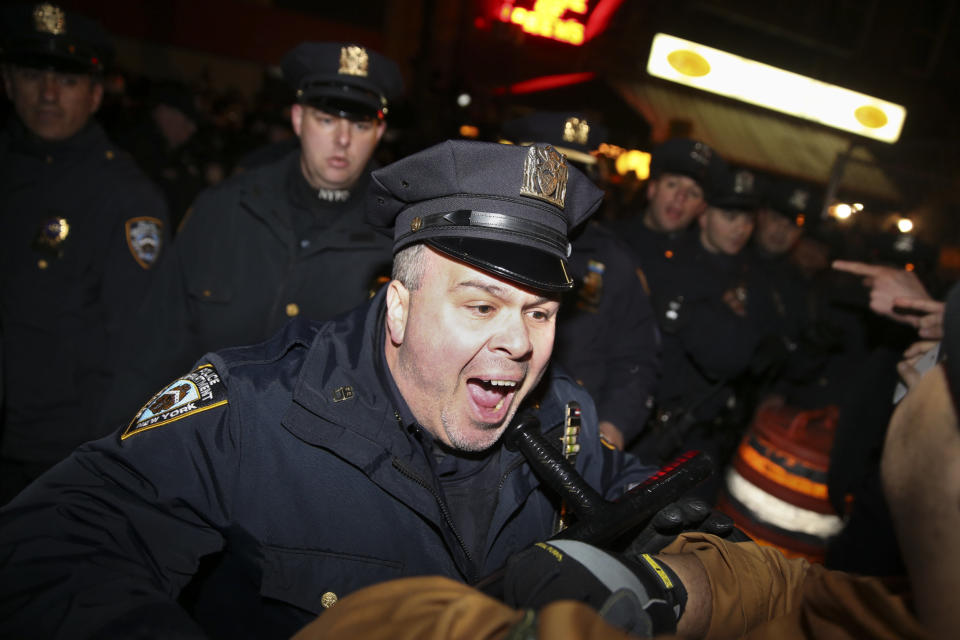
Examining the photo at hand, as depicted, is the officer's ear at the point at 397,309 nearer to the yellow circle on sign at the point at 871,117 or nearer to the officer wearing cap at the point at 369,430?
the officer wearing cap at the point at 369,430

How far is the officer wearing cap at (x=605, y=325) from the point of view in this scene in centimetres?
325

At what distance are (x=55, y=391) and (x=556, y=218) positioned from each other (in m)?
2.72

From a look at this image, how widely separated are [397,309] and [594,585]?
3.10 ft

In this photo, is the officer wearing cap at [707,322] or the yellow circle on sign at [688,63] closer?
the officer wearing cap at [707,322]

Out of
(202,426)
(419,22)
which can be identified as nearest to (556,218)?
(202,426)

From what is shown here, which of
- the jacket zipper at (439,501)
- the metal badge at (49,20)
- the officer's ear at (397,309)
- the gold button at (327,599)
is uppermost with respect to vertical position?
the metal badge at (49,20)

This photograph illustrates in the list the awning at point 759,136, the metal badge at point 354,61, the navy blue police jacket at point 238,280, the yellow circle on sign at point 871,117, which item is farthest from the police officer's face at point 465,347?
the awning at point 759,136

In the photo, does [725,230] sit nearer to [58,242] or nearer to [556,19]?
[58,242]

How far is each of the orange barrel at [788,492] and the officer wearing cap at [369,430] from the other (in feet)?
6.55

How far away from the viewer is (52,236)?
297 cm

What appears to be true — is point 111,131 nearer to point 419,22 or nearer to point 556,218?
point 556,218

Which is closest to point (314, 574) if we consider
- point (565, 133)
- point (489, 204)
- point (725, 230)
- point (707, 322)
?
point (489, 204)

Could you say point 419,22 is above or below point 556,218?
above

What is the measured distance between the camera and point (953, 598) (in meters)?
0.84
